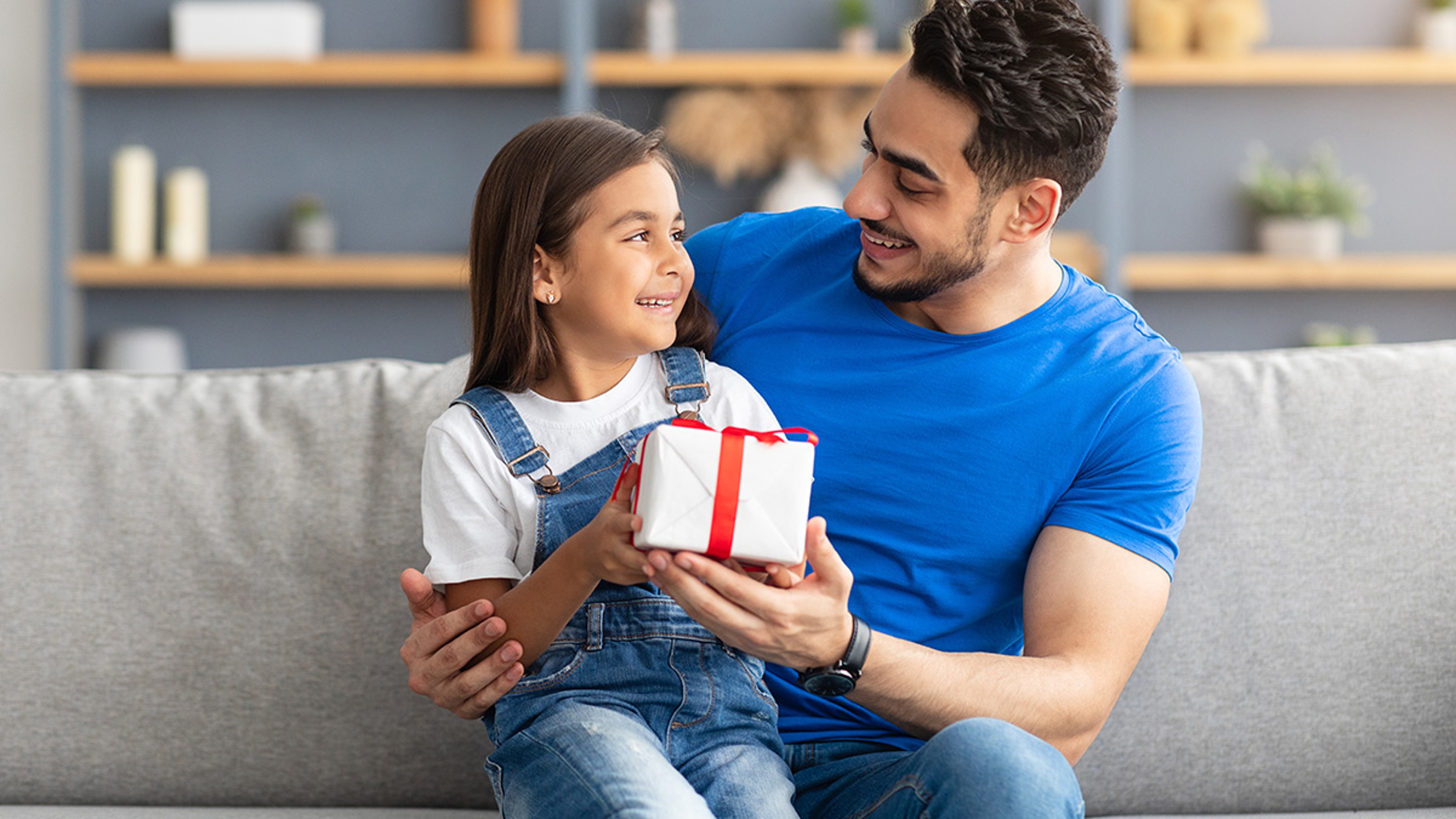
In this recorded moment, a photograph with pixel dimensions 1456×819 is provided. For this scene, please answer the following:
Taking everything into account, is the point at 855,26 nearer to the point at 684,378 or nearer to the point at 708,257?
the point at 708,257

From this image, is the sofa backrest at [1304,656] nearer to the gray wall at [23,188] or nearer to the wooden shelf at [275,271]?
the wooden shelf at [275,271]

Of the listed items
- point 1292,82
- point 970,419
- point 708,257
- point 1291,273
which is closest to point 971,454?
point 970,419

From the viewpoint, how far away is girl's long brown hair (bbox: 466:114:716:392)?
129 centimetres

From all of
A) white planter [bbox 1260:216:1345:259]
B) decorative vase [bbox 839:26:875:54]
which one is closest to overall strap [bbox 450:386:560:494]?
decorative vase [bbox 839:26:875:54]

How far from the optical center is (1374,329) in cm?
389

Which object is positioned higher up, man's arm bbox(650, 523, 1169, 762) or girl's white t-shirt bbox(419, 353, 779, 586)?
girl's white t-shirt bbox(419, 353, 779, 586)

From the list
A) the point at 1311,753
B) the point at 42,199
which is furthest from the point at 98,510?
the point at 42,199

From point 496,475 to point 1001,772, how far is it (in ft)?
1.83

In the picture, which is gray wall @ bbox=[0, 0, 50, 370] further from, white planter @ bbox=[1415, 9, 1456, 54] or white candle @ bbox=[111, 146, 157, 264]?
white planter @ bbox=[1415, 9, 1456, 54]

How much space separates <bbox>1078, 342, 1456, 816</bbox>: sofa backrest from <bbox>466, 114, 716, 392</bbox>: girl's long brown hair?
0.82m

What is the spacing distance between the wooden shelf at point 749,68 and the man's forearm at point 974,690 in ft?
8.48

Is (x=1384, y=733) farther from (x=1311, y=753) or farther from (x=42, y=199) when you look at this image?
(x=42, y=199)

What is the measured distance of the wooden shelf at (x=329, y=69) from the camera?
11.7 feet

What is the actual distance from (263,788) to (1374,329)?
11.9 feet
